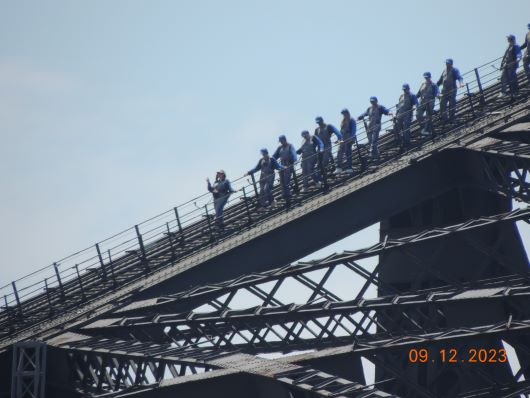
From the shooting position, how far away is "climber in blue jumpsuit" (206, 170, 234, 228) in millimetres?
34125

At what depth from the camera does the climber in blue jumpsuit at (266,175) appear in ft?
112

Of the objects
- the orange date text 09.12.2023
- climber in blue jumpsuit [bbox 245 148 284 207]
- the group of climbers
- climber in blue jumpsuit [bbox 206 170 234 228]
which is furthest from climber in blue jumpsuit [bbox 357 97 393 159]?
the orange date text 09.12.2023

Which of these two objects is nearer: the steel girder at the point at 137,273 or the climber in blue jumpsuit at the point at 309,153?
the steel girder at the point at 137,273

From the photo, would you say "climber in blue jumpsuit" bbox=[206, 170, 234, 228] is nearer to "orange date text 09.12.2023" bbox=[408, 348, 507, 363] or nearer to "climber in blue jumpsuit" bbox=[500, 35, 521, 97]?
"orange date text 09.12.2023" bbox=[408, 348, 507, 363]

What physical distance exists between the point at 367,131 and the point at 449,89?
269 cm

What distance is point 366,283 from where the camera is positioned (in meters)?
28.6

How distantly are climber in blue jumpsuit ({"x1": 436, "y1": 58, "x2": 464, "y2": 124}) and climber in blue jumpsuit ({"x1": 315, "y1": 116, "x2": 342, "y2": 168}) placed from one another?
10.2ft

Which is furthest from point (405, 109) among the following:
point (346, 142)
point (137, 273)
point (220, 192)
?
point (137, 273)

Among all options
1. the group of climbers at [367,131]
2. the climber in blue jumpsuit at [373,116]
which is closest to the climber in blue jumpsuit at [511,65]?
the group of climbers at [367,131]

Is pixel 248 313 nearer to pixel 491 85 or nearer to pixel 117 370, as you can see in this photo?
pixel 117 370

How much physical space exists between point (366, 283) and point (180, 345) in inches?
182

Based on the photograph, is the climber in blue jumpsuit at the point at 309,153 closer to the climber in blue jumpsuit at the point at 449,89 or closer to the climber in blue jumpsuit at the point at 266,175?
the climber in blue jumpsuit at the point at 266,175

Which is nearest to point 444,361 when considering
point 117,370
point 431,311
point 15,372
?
point 431,311

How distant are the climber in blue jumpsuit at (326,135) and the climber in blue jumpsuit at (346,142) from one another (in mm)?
283
